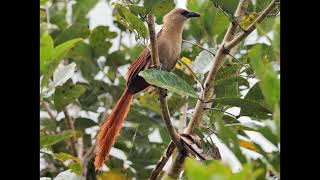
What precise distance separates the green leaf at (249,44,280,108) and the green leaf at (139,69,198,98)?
59 centimetres

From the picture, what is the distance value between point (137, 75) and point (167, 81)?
2.60ft

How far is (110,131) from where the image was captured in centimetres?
184

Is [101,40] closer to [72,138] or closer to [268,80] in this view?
[72,138]

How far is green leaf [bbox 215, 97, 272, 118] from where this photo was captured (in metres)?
1.32

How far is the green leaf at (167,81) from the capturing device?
53.5 inches

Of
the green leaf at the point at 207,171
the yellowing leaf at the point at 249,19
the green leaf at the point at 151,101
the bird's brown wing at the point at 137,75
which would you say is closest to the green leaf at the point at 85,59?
the green leaf at the point at 151,101
